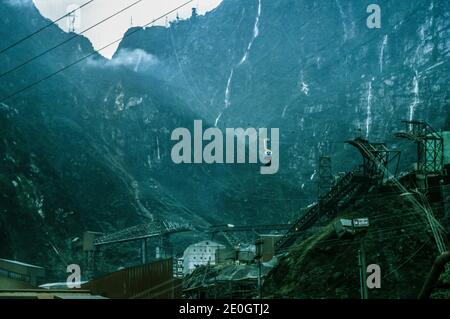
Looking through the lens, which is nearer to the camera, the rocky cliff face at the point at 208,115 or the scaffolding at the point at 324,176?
the scaffolding at the point at 324,176

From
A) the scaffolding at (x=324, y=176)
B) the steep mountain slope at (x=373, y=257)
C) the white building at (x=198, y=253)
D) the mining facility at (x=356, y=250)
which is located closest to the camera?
the mining facility at (x=356, y=250)

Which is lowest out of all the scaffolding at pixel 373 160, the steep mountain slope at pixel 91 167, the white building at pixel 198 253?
the white building at pixel 198 253

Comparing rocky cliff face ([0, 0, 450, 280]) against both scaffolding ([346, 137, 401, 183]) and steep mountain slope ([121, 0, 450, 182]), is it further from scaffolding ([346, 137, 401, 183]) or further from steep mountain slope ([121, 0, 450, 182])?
scaffolding ([346, 137, 401, 183])

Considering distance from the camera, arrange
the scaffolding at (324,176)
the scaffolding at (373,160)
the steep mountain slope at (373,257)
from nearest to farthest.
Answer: the steep mountain slope at (373,257) < the scaffolding at (373,160) < the scaffolding at (324,176)

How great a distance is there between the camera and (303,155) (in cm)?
14900

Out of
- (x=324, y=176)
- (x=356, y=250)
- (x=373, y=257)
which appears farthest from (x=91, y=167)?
(x=373, y=257)

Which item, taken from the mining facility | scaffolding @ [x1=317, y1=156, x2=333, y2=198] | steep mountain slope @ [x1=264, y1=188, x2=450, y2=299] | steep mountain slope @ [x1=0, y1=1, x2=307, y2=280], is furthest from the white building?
steep mountain slope @ [x1=264, y1=188, x2=450, y2=299]

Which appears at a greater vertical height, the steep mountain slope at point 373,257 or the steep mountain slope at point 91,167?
the steep mountain slope at point 91,167

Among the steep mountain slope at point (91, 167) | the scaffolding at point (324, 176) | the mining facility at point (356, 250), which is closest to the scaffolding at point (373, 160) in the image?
the mining facility at point (356, 250)

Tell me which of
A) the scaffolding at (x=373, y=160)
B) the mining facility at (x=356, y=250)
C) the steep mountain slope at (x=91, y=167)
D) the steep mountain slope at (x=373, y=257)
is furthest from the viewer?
the steep mountain slope at (x=91, y=167)

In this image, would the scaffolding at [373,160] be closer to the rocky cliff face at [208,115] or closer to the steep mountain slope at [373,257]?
the steep mountain slope at [373,257]

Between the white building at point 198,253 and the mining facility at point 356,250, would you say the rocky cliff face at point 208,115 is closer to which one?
the white building at point 198,253

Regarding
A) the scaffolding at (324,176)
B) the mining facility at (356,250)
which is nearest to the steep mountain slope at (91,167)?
the scaffolding at (324,176)

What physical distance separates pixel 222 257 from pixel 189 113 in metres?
107
